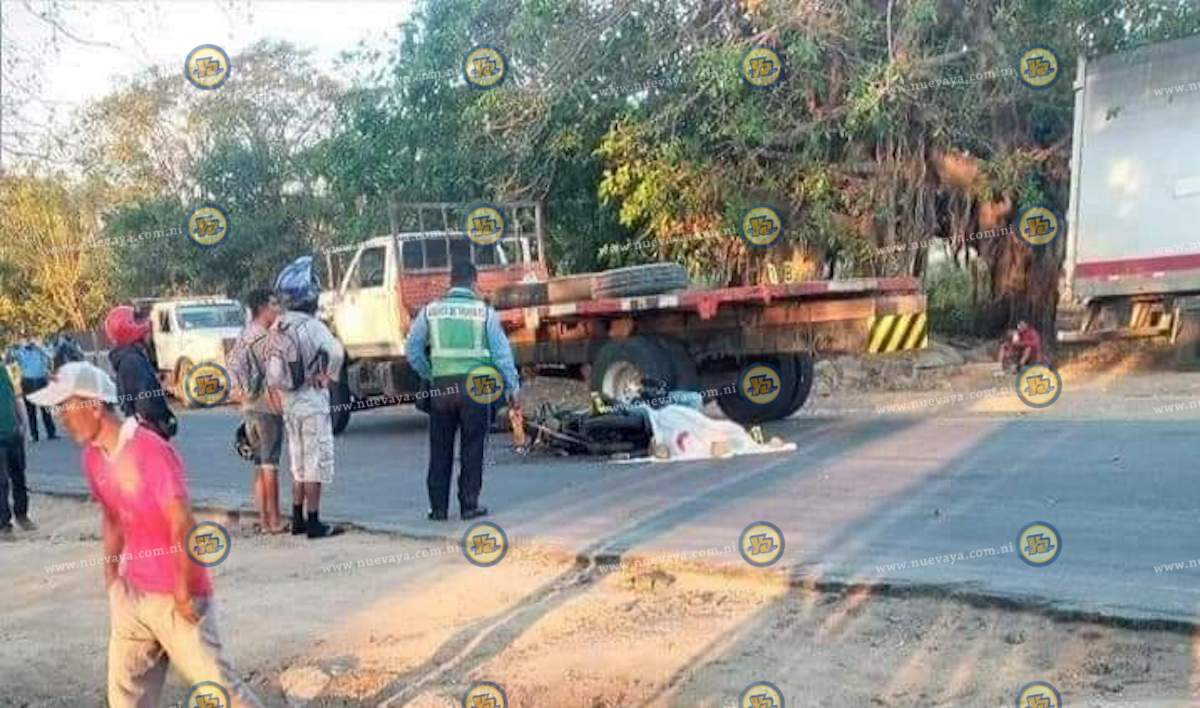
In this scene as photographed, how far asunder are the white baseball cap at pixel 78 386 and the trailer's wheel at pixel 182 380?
1936cm

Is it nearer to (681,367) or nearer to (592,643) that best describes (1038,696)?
(592,643)

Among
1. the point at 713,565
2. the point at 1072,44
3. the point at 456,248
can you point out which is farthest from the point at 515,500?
the point at 1072,44

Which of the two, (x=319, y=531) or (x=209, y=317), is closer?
(x=319, y=531)

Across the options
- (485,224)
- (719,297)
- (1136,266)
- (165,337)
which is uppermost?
(485,224)

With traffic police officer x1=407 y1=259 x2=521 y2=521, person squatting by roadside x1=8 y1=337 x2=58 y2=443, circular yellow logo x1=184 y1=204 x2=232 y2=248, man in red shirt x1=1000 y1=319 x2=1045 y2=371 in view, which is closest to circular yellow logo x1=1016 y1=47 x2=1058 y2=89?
man in red shirt x1=1000 y1=319 x2=1045 y2=371

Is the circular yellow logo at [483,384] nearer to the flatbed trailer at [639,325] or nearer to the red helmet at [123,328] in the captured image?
the red helmet at [123,328]

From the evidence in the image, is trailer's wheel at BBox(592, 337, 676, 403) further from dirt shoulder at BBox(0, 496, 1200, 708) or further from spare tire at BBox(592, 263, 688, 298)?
dirt shoulder at BBox(0, 496, 1200, 708)

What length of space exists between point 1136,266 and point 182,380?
16.8 metres

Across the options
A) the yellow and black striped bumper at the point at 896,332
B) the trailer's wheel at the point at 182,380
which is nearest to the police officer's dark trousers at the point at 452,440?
the yellow and black striped bumper at the point at 896,332

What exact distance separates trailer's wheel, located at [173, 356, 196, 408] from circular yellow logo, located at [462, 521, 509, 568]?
16.2 metres

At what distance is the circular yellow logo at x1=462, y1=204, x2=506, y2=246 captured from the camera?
14.6m

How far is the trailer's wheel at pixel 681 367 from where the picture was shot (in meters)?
11.8

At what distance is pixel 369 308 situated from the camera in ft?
45.9

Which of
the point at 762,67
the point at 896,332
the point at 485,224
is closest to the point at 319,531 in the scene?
the point at 896,332
